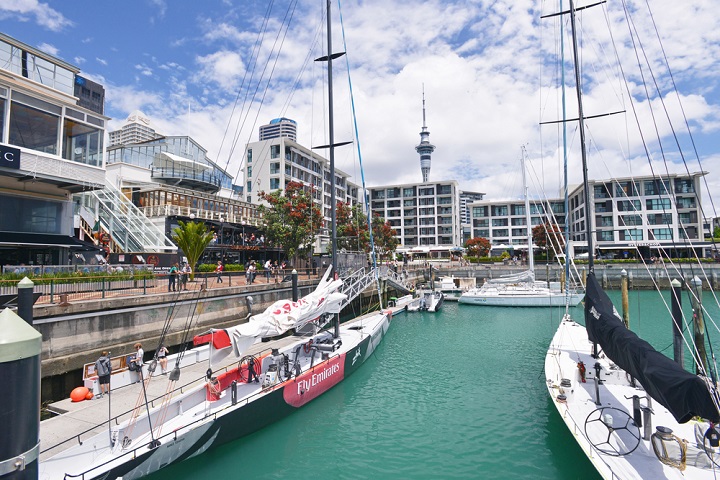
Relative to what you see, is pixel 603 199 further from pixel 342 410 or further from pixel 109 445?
pixel 109 445

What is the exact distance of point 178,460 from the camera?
34.9ft

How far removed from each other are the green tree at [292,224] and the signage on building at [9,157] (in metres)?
18.9

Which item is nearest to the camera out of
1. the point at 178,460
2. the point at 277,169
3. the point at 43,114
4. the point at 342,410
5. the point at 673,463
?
the point at 673,463

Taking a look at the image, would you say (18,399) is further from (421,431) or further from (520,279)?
(520,279)

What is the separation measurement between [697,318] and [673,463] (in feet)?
24.4

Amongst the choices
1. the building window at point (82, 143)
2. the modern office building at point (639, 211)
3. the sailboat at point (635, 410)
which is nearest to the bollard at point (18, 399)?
the sailboat at point (635, 410)

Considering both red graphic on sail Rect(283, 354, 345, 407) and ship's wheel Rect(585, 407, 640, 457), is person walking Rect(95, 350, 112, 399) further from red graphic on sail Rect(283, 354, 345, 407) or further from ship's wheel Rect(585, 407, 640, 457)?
ship's wheel Rect(585, 407, 640, 457)

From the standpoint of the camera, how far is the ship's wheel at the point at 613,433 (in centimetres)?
924

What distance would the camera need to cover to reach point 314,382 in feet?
51.1

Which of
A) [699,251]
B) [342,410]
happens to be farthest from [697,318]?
[699,251]

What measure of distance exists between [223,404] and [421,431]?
6.69 m

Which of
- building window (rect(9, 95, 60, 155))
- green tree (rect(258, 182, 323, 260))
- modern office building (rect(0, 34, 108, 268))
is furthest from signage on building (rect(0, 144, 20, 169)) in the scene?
green tree (rect(258, 182, 323, 260))

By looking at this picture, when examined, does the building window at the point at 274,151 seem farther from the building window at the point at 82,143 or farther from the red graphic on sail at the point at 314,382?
the red graphic on sail at the point at 314,382

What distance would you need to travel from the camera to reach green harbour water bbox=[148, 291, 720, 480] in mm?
11211
